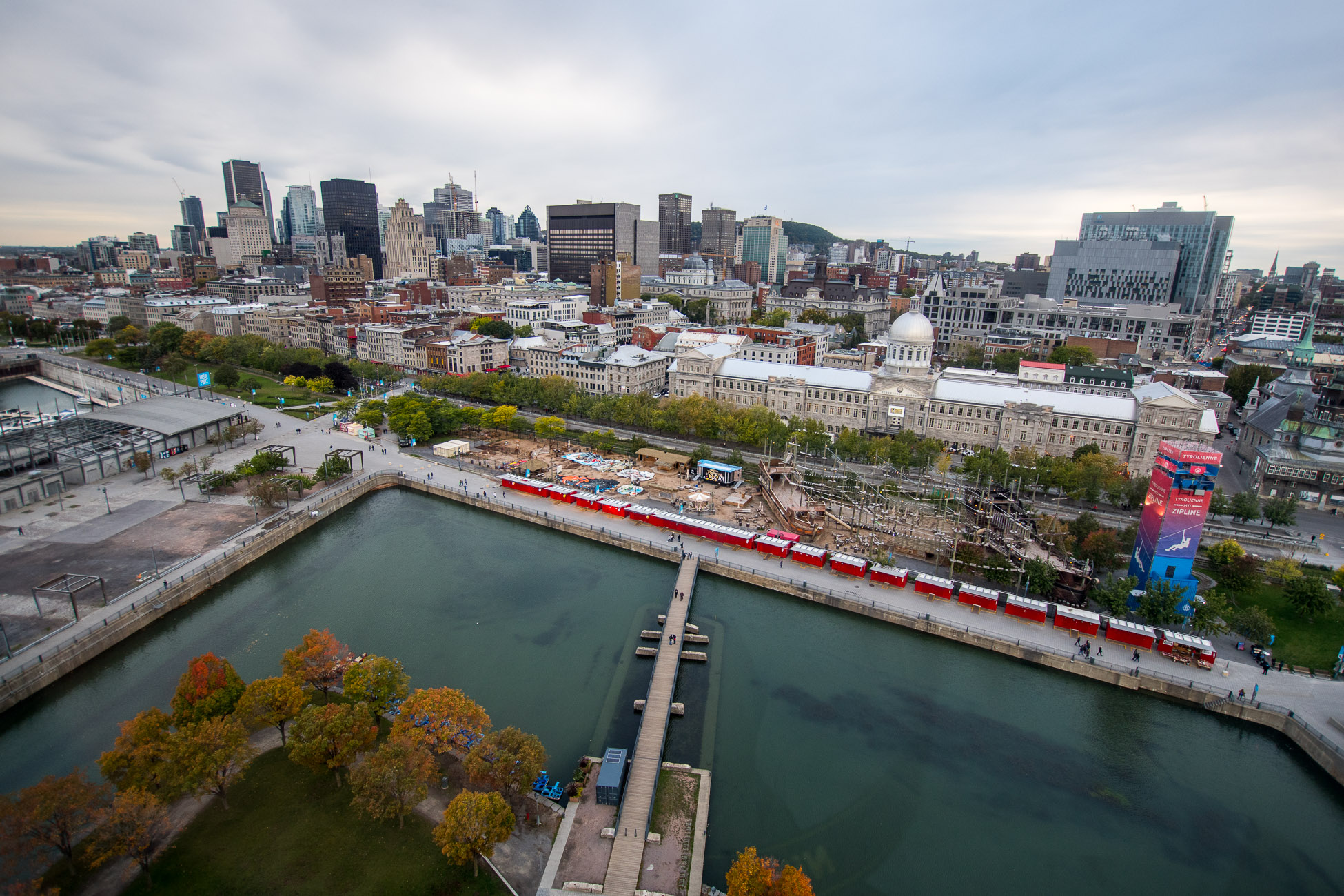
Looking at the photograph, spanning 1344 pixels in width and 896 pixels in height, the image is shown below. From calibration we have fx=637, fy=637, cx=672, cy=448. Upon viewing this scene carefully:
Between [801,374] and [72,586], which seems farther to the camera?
[801,374]

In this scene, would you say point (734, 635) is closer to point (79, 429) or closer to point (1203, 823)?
point (1203, 823)

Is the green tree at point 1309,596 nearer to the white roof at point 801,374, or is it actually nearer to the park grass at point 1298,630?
the park grass at point 1298,630

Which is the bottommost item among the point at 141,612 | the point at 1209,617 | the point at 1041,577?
the point at 141,612

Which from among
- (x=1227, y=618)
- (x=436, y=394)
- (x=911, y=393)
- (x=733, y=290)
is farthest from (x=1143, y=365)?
(x=436, y=394)

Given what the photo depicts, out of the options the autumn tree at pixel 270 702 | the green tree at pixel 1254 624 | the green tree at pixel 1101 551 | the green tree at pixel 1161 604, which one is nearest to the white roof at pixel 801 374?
the green tree at pixel 1101 551

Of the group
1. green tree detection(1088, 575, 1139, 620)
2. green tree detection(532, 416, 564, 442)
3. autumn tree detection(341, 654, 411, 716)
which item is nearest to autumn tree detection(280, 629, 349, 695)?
autumn tree detection(341, 654, 411, 716)

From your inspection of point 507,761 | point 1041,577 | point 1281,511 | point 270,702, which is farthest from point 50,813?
point 1281,511

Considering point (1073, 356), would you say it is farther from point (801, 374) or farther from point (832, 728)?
point (832, 728)
